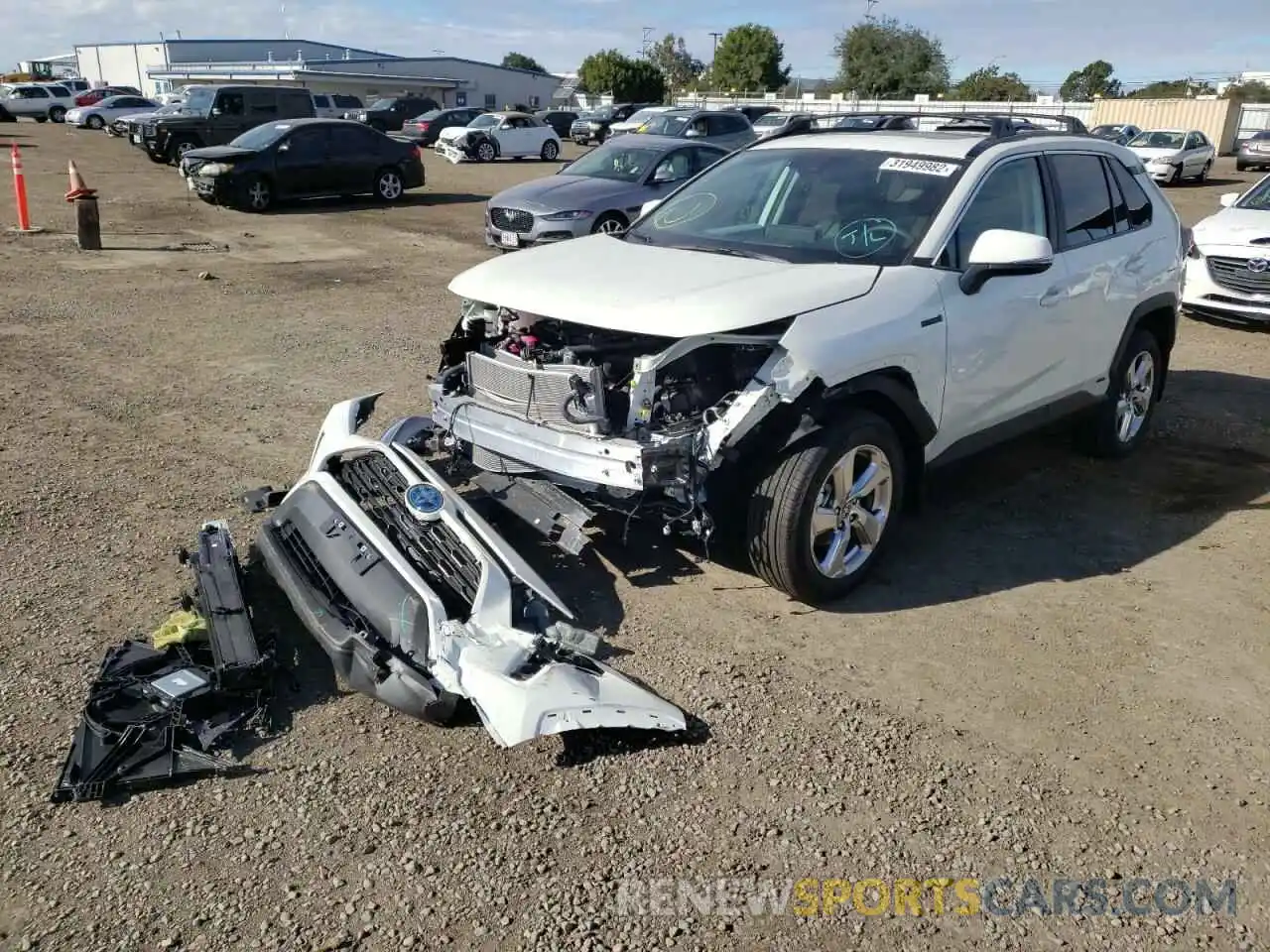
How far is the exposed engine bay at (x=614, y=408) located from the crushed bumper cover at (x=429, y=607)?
1.16ft

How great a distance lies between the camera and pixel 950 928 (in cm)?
Result: 279

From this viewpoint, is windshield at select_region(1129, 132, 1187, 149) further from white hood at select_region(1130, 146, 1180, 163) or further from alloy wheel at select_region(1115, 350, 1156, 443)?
alloy wheel at select_region(1115, 350, 1156, 443)

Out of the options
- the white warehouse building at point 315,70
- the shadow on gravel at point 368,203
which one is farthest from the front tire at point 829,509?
the white warehouse building at point 315,70

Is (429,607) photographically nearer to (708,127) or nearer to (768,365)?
(768,365)

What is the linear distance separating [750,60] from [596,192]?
87.2 meters

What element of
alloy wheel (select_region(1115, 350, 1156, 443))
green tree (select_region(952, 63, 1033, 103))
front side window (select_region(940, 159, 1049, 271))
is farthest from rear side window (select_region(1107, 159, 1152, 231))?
green tree (select_region(952, 63, 1033, 103))

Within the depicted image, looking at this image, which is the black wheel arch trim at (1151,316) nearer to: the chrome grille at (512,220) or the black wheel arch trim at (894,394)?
the black wheel arch trim at (894,394)

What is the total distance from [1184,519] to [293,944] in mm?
4950

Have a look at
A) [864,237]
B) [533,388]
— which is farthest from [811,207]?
[533,388]

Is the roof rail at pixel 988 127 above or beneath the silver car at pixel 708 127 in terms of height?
beneath

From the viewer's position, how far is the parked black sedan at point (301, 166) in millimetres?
18141

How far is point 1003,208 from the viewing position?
16.5 ft

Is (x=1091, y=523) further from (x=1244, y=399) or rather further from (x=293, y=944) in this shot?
(x=293, y=944)

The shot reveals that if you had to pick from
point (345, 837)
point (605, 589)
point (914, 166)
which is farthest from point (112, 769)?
point (914, 166)
